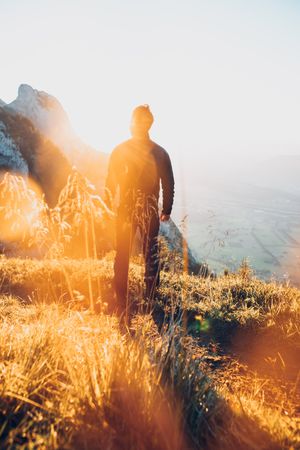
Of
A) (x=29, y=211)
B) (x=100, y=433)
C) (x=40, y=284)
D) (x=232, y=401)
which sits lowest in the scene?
(x=40, y=284)

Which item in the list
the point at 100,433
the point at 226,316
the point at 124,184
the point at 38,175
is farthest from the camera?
the point at 38,175

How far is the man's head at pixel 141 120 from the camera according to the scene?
5.00m

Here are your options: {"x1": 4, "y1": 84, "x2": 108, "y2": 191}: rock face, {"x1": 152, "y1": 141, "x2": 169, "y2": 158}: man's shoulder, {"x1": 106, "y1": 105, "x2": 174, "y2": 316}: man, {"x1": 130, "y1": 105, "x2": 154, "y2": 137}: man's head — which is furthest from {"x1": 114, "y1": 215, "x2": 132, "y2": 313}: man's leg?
{"x1": 4, "y1": 84, "x2": 108, "y2": 191}: rock face

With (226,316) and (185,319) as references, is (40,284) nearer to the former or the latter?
(185,319)

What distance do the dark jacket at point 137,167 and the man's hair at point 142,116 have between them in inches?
9.7

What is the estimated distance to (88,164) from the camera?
5662cm

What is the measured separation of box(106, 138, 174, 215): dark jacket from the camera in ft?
16.4

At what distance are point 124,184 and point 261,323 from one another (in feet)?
9.47

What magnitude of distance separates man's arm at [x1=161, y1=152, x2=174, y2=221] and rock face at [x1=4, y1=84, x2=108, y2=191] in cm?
4879

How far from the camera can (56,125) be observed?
6306 centimetres

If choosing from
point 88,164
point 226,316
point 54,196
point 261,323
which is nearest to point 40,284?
point 226,316

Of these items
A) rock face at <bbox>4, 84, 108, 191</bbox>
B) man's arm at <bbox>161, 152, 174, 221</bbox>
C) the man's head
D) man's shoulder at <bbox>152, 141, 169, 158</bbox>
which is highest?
rock face at <bbox>4, 84, 108, 191</bbox>

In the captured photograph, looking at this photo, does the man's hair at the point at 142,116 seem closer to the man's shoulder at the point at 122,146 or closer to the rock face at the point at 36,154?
the man's shoulder at the point at 122,146

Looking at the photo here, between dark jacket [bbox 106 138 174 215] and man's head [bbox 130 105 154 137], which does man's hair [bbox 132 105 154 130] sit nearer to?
man's head [bbox 130 105 154 137]
